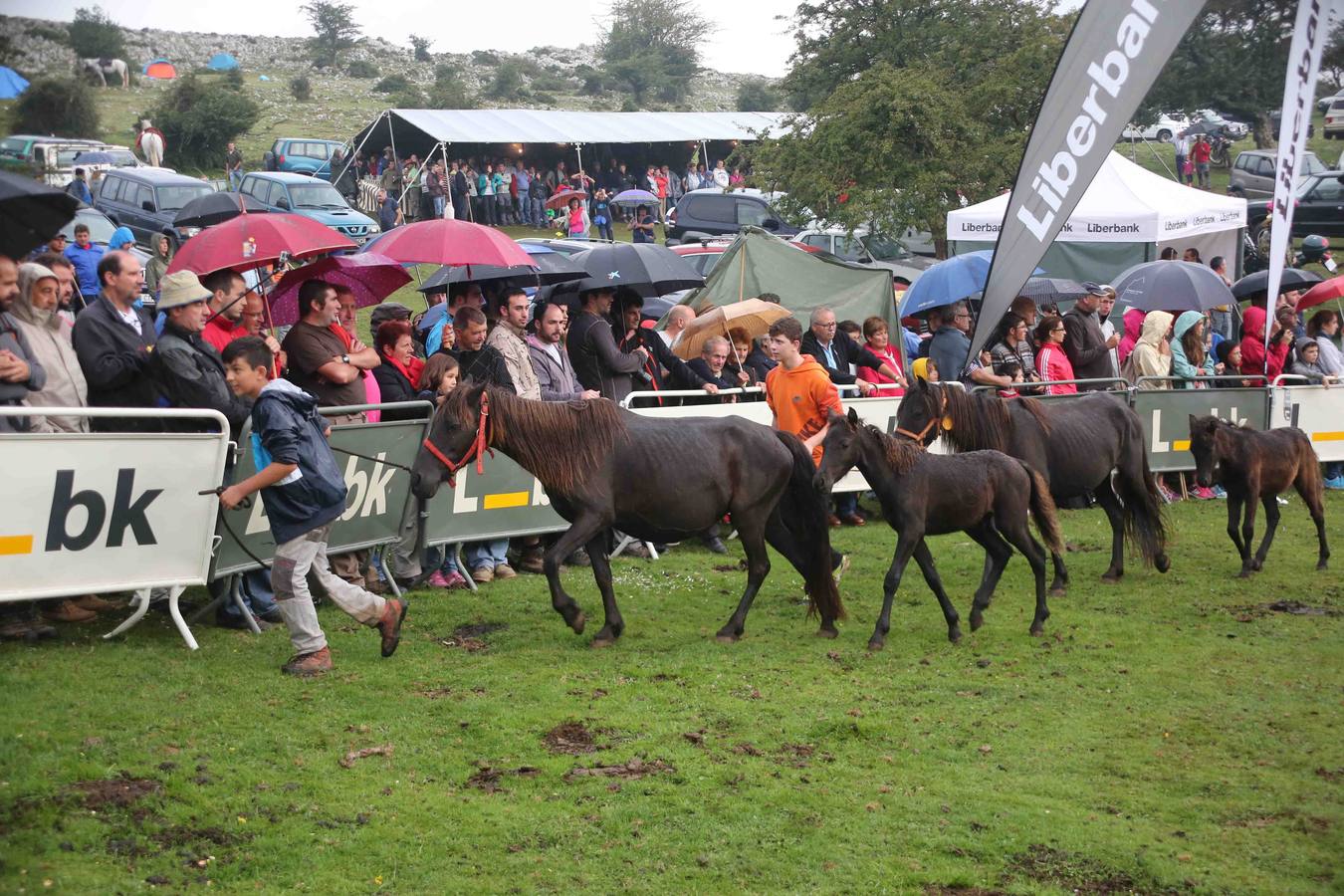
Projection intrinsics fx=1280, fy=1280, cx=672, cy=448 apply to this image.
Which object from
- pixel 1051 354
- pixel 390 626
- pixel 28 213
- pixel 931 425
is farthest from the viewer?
pixel 1051 354

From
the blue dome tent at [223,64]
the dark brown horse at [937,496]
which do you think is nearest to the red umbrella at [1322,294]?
the dark brown horse at [937,496]

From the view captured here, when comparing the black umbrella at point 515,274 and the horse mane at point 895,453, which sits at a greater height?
the black umbrella at point 515,274

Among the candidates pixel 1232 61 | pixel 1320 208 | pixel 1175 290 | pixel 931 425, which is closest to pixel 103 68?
pixel 931 425

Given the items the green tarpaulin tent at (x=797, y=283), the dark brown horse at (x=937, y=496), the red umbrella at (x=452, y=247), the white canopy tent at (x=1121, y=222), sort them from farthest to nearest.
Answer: the white canopy tent at (x=1121, y=222) < the green tarpaulin tent at (x=797, y=283) < the red umbrella at (x=452, y=247) < the dark brown horse at (x=937, y=496)

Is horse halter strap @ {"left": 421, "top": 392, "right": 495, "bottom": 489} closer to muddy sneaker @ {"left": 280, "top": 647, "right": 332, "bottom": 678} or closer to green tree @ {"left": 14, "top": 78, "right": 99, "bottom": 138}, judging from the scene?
muddy sneaker @ {"left": 280, "top": 647, "right": 332, "bottom": 678}

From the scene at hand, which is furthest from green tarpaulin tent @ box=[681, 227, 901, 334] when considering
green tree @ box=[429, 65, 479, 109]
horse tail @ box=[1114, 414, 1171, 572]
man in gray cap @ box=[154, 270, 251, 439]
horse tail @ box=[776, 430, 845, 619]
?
green tree @ box=[429, 65, 479, 109]

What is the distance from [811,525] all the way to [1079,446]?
3429mm

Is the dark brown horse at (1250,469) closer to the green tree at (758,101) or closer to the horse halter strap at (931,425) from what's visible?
the horse halter strap at (931,425)

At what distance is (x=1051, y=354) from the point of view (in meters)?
14.2

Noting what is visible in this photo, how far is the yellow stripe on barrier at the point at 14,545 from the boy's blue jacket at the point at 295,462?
1318 millimetres

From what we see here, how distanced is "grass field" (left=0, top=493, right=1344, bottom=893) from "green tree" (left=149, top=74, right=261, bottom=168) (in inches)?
1573

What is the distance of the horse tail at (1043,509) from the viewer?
9703mm

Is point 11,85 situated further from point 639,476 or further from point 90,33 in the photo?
point 639,476

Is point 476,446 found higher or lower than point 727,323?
lower
